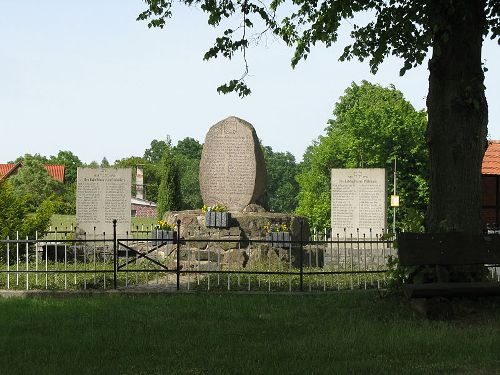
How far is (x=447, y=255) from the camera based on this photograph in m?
9.19

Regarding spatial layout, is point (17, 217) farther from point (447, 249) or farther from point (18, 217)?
point (447, 249)

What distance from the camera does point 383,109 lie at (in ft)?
133

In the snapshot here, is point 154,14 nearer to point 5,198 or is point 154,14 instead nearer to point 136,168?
point 5,198

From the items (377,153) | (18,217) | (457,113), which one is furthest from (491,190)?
(457,113)

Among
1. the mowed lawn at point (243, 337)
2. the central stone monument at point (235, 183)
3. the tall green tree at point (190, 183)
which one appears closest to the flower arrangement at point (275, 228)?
the central stone monument at point (235, 183)

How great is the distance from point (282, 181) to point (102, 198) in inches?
3267

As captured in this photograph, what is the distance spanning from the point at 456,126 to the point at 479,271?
1.96m

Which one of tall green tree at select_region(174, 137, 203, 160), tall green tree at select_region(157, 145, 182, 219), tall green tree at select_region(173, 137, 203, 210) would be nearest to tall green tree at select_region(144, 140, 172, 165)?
tall green tree at select_region(174, 137, 203, 160)

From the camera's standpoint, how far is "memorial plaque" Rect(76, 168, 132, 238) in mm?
20250

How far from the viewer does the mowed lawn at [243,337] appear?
21.9 ft

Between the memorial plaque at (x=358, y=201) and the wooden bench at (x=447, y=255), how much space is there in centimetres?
1040

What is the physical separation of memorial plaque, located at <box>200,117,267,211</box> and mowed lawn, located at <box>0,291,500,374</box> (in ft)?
24.9

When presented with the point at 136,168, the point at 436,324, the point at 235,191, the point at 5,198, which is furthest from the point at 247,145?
the point at 136,168

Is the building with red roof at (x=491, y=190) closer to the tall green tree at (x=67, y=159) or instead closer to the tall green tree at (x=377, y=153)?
the tall green tree at (x=377, y=153)
